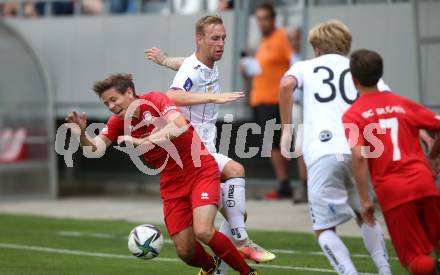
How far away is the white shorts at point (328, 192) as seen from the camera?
8805mm

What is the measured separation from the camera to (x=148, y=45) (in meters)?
18.7

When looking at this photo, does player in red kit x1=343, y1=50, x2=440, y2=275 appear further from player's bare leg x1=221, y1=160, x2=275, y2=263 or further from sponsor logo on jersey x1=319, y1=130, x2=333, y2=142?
player's bare leg x1=221, y1=160, x2=275, y2=263

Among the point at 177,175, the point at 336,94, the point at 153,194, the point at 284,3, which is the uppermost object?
the point at 284,3

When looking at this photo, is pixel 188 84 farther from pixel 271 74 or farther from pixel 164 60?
pixel 271 74

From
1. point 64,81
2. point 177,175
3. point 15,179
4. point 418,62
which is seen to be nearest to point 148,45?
point 64,81

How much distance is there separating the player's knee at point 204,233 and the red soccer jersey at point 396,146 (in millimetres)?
1793

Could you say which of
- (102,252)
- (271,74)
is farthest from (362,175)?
(271,74)

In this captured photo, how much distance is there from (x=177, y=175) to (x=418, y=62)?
659 cm

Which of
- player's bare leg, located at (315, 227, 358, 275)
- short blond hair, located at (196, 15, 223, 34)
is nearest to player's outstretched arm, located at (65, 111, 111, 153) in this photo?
short blond hair, located at (196, 15, 223, 34)

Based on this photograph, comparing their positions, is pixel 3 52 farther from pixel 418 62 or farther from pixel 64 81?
pixel 418 62

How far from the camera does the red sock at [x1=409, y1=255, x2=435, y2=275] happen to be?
747cm

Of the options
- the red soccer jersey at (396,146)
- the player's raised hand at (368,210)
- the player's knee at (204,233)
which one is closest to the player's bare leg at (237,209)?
the player's knee at (204,233)

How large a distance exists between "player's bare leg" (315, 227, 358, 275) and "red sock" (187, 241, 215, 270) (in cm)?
113

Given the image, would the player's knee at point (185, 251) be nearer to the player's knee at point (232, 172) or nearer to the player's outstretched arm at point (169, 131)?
the player's knee at point (232, 172)
